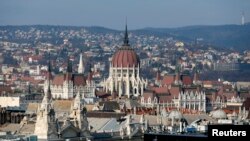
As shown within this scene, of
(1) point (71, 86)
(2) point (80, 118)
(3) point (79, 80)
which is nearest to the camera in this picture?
(2) point (80, 118)

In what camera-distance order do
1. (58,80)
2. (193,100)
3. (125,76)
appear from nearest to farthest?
(193,100) < (125,76) < (58,80)

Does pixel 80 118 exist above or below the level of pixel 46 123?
below

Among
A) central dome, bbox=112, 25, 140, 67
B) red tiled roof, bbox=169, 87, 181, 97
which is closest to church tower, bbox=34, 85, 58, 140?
red tiled roof, bbox=169, 87, 181, 97

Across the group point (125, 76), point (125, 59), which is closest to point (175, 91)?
point (125, 76)

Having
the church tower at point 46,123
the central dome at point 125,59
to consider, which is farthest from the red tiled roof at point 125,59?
the church tower at point 46,123

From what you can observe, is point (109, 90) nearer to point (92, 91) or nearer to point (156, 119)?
point (92, 91)

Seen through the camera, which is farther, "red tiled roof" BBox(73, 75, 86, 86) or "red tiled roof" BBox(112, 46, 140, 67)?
"red tiled roof" BBox(112, 46, 140, 67)

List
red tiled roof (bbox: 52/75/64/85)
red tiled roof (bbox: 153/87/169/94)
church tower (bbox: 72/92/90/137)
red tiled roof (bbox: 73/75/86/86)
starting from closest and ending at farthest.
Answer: church tower (bbox: 72/92/90/137), red tiled roof (bbox: 153/87/169/94), red tiled roof (bbox: 73/75/86/86), red tiled roof (bbox: 52/75/64/85)

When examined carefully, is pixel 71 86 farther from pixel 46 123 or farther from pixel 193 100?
pixel 46 123

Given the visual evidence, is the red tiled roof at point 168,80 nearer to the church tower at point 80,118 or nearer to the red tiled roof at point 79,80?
the red tiled roof at point 79,80

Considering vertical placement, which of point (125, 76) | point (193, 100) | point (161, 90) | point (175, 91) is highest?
point (125, 76)

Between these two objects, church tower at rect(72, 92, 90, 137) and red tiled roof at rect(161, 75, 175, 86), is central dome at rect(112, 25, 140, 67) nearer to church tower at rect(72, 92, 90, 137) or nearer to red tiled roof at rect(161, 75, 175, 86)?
red tiled roof at rect(161, 75, 175, 86)
